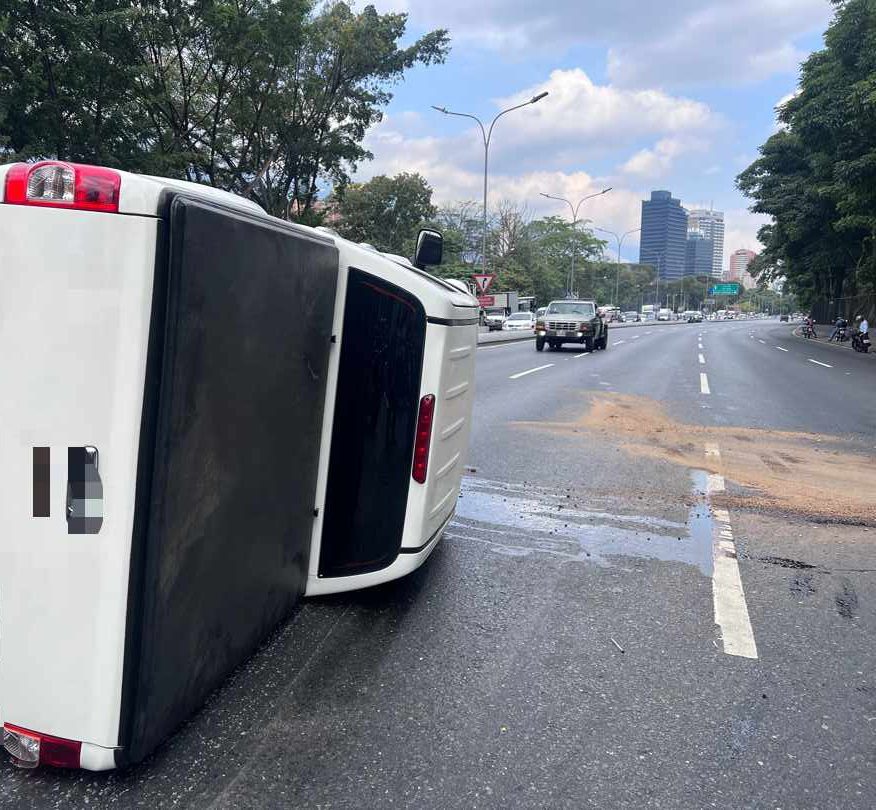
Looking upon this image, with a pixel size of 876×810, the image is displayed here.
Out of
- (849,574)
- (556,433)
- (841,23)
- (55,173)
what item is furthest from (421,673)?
(841,23)

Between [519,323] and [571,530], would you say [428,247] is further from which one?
[519,323]

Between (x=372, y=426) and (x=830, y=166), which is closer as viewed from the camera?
(x=372, y=426)

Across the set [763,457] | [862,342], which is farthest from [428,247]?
[862,342]

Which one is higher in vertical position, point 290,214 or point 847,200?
point 847,200

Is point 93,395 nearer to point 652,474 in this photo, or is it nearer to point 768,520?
point 768,520

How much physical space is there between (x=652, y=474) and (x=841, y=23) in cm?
3197

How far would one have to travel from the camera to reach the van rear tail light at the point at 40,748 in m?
2.28

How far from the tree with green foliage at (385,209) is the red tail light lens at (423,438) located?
46.3 metres

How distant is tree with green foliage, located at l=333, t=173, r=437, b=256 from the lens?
48844 mm

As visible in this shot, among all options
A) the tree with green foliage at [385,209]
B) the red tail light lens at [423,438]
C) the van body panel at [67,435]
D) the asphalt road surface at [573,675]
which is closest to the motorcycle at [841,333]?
the tree with green foliage at [385,209]

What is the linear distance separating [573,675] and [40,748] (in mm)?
1936

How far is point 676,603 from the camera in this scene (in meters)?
4.00

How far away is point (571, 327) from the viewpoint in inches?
977

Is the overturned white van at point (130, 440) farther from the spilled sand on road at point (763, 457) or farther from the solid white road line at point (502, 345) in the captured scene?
the solid white road line at point (502, 345)
